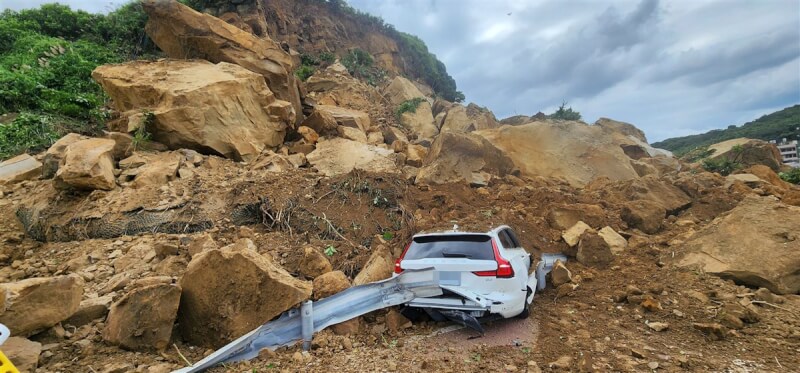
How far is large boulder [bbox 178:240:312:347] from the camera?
431cm

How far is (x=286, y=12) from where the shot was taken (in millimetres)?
24578

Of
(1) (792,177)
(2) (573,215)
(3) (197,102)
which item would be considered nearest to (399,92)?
(3) (197,102)

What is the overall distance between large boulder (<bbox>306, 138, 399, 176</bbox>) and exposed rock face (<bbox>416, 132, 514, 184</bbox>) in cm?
100

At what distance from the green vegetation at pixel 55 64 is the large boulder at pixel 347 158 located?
5512mm

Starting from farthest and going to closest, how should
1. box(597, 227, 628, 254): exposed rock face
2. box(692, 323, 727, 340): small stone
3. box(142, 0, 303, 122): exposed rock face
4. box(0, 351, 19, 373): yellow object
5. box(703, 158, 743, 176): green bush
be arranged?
box(703, 158, 743, 176): green bush → box(142, 0, 303, 122): exposed rock face → box(597, 227, 628, 254): exposed rock face → box(692, 323, 727, 340): small stone → box(0, 351, 19, 373): yellow object

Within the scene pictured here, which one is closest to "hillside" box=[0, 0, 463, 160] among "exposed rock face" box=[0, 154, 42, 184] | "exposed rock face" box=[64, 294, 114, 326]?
"exposed rock face" box=[0, 154, 42, 184]

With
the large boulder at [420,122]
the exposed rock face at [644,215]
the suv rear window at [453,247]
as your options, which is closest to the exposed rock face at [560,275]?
the suv rear window at [453,247]

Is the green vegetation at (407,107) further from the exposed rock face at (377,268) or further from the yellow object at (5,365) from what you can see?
the yellow object at (5,365)

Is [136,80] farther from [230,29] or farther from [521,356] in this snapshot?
[521,356]

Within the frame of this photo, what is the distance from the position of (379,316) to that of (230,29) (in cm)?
1077

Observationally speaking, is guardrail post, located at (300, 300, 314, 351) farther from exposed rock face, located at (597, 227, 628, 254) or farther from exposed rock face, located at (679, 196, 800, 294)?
exposed rock face, located at (679, 196, 800, 294)

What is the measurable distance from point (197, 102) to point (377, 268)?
21.0 feet

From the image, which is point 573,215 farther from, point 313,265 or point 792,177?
point 792,177

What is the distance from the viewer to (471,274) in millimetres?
4887
